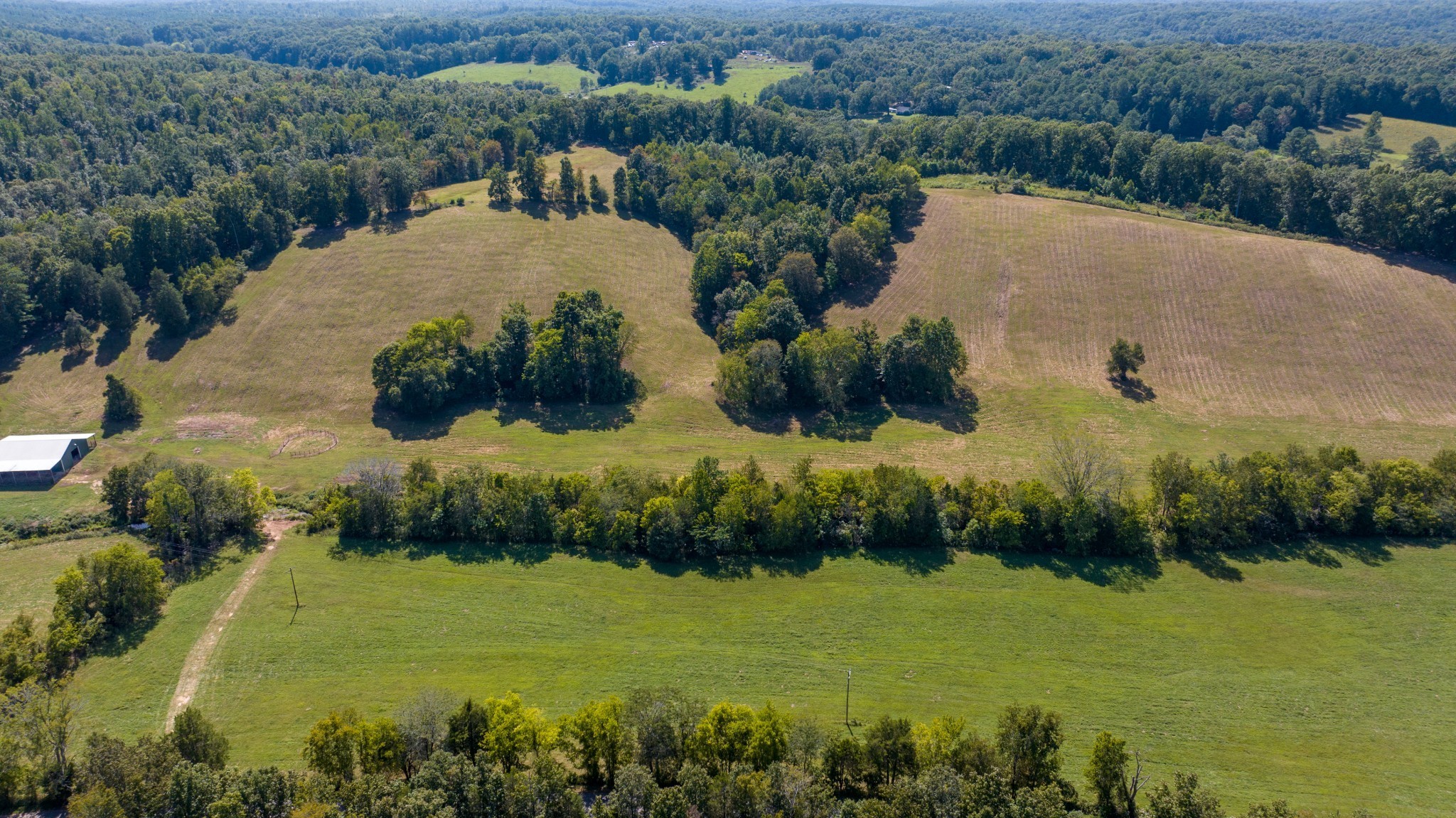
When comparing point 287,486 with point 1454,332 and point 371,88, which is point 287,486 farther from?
point 371,88

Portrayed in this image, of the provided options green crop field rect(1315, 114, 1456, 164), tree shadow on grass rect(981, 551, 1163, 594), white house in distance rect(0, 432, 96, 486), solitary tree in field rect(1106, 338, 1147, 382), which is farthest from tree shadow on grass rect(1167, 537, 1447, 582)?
green crop field rect(1315, 114, 1456, 164)

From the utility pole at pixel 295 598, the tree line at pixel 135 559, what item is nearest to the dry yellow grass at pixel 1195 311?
the utility pole at pixel 295 598

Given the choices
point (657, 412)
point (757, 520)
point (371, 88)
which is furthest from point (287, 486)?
point (371, 88)

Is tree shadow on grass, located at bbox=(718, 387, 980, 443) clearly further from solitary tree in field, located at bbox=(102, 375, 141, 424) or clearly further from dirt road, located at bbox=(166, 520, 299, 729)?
solitary tree in field, located at bbox=(102, 375, 141, 424)

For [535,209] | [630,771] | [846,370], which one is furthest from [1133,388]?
[535,209]

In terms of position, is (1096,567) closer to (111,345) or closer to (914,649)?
(914,649)
